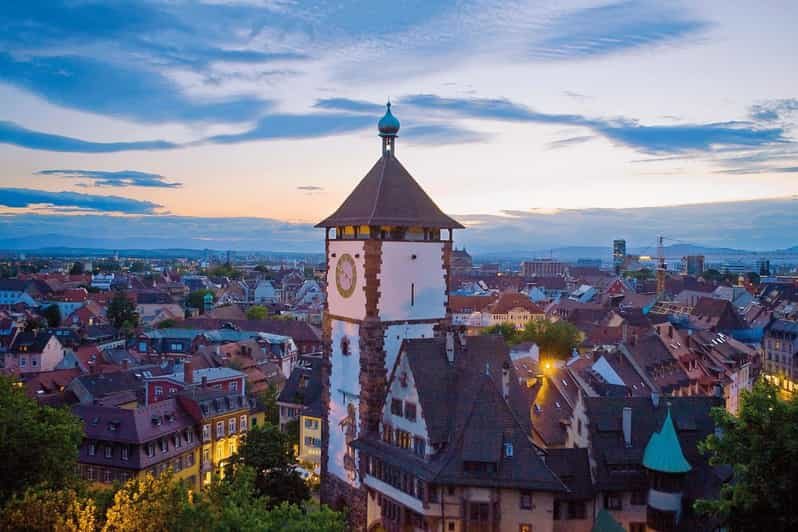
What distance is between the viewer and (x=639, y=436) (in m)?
43.5

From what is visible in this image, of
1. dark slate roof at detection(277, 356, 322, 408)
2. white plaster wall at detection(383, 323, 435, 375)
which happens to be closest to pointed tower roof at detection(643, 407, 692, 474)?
white plaster wall at detection(383, 323, 435, 375)

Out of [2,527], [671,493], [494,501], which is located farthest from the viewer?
[671,493]

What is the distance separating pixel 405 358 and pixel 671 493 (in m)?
16.0

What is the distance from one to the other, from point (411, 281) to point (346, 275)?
4091mm

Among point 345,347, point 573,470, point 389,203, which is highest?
point 389,203

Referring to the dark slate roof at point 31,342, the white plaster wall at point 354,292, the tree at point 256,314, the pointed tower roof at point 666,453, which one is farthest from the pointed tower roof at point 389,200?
the tree at point 256,314

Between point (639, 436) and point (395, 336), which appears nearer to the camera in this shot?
point (639, 436)

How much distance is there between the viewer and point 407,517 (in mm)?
39844

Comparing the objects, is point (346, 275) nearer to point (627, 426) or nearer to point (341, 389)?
point (341, 389)

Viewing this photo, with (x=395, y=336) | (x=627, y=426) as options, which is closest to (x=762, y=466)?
(x=627, y=426)

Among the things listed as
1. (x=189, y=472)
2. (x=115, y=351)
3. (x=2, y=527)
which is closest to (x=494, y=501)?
(x=2, y=527)

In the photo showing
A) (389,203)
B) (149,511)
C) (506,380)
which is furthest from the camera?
(389,203)

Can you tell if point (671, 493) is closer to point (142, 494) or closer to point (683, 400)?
point (683, 400)

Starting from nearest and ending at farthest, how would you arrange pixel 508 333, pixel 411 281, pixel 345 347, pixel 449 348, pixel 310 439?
pixel 449 348 → pixel 411 281 → pixel 345 347 → pixel 310 439 → pixel 508 333
